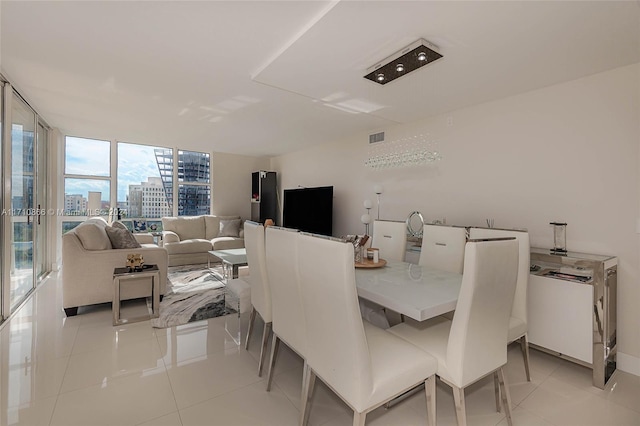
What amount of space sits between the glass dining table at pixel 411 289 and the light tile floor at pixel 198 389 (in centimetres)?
74

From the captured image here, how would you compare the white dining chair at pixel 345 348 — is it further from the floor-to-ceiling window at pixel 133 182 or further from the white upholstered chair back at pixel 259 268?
the floor-to-ceiling window at pixel 133 182

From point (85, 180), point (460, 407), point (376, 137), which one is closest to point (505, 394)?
point (460, 407)

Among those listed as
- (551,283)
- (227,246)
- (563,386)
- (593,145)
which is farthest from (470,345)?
(227,246)

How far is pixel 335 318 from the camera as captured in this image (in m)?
1.31

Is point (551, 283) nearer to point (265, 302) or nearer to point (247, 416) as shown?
point (265, 302)

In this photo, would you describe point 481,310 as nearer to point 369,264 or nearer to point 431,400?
point 431,400

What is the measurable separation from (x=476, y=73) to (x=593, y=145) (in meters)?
1.15

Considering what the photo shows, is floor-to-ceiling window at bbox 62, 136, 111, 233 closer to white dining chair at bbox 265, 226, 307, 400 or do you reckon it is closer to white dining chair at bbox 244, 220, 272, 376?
white dining chair at bbox 244, 220, 272, 376

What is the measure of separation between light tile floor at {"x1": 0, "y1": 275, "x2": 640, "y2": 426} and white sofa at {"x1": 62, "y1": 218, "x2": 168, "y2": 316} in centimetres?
47

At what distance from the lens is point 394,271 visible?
2188mm

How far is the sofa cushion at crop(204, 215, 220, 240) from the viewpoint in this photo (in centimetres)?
624

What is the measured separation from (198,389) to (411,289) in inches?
60.3

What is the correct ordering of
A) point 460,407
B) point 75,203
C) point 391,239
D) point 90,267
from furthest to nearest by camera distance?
point 75,203, point 90,267, point 391,239, point 460,407

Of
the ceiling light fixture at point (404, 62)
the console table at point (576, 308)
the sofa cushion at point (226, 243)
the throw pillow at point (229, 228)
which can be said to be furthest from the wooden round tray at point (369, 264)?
the throw pillow at point (229, 228)
